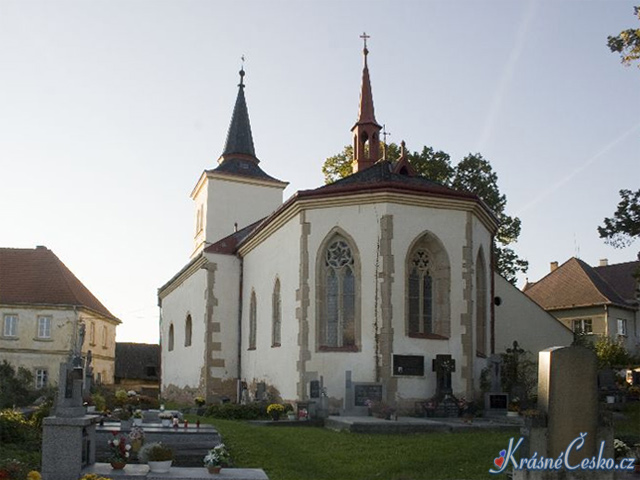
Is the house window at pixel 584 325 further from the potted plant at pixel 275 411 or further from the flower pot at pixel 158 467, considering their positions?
the flower pot at pixel 158 467

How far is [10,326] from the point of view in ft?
154

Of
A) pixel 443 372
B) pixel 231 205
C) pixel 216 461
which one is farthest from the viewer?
pixel 231 205

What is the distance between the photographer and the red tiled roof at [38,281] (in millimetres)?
47562

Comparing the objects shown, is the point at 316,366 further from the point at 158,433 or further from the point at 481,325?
the point at 158,433

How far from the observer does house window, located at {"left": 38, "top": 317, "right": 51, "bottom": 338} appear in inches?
1848

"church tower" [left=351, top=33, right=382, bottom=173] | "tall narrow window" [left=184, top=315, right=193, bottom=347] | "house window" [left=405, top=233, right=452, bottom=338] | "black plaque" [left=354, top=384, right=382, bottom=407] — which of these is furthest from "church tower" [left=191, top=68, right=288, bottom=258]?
"black plaque" [left=354, top=384, right=382, bottom=407]

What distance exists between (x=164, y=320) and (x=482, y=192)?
18843mm

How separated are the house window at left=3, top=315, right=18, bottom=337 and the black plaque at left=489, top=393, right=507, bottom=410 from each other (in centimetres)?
3378

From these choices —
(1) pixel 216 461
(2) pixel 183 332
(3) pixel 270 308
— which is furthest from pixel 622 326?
(1) pixel 216 461

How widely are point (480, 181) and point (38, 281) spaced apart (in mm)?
27830

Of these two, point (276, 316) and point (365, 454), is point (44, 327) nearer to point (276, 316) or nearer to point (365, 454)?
point (276, 316)

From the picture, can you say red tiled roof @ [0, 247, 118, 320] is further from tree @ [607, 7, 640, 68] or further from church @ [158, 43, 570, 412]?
tree @ [607, 7, 640, 68]

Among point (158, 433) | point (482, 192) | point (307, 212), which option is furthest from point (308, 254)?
point (482, 192)

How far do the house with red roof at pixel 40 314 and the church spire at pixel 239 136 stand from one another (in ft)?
42.7
